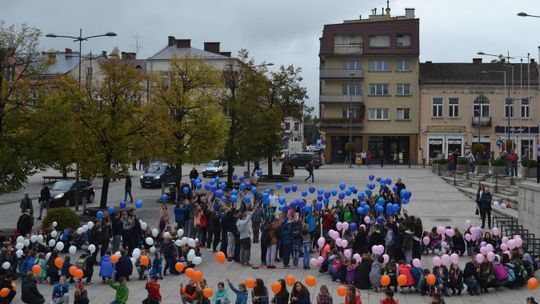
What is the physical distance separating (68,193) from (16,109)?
11.1 meters

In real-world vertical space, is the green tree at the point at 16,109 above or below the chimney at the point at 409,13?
below

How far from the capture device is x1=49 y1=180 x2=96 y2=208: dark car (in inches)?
1270

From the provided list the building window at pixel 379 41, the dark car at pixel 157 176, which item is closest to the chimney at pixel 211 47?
the building window at pixel 379 41

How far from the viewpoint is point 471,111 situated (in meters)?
66.8

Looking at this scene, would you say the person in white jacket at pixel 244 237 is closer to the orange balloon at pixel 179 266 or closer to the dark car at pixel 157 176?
the orange balloon at pixel 179 266

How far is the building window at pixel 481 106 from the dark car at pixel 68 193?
4432 centimetres

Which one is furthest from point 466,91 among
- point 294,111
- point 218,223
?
point 218,223

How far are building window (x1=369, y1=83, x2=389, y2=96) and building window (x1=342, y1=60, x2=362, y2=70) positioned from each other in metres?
2.35

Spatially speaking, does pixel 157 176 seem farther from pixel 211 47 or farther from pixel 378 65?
pixel 211 47

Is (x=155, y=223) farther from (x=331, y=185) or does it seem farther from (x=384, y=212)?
(x=331, y=185)

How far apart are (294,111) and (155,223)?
23.3 m

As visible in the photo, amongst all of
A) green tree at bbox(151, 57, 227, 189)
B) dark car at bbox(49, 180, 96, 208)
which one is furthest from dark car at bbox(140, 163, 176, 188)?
green tree at bbox(151, 57, 227, 189)

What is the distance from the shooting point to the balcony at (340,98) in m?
68.9

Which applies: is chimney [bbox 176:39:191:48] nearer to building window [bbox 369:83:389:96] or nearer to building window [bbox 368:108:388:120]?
building window [bbox 369:83:389:96]
